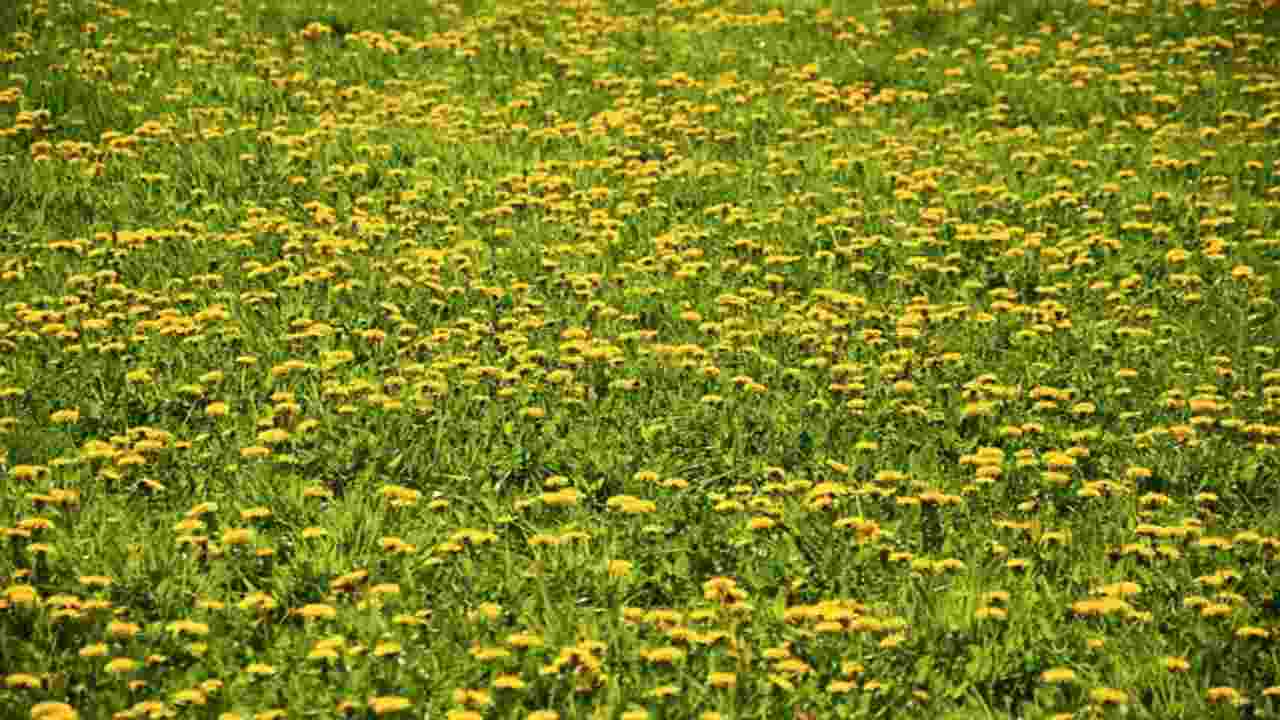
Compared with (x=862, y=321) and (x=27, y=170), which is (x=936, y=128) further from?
(x=27, y=170)

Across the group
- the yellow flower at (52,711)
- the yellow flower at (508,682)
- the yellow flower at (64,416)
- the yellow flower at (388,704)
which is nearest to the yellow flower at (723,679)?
the yellow flower at (508,682)

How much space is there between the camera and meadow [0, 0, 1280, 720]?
14.0 ft

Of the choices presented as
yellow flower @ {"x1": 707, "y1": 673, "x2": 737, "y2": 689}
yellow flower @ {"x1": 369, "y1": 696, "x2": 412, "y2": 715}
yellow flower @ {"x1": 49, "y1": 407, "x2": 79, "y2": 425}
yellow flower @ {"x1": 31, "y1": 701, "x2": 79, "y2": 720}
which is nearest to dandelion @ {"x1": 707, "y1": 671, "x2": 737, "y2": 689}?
yellow flower @ {"x1": 707, "y1": 673, "x2": 737, "y2": 689}

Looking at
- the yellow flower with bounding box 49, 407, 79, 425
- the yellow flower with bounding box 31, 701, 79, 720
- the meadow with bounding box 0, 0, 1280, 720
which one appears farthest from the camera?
the yellow flower with bounding box 49, 407, 79, 425

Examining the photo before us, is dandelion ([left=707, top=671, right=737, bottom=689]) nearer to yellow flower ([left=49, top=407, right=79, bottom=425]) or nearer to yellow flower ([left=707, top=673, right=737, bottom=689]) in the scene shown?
yellow flower ([left=707, top=673, right=737, bottom=689])

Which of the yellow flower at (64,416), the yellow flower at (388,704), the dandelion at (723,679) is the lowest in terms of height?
the dandelion at (723,679)

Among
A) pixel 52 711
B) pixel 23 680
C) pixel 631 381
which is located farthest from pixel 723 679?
pixel 631 381

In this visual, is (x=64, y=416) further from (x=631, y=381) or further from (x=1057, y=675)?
(x=1057, y=675)

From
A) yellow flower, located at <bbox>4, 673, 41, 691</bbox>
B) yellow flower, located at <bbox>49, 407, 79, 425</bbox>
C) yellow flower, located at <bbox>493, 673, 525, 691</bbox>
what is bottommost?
yellow flower, located at <bbox>493, 673, 525, 691</bbox>

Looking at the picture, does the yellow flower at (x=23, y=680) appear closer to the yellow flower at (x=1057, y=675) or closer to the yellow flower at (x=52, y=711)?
the yellow flower at (x=52, y=711)

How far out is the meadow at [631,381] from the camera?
169 inches

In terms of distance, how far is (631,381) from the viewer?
5.94 meters

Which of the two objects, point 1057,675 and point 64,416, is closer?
point 1057,675

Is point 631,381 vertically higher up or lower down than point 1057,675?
higher up
